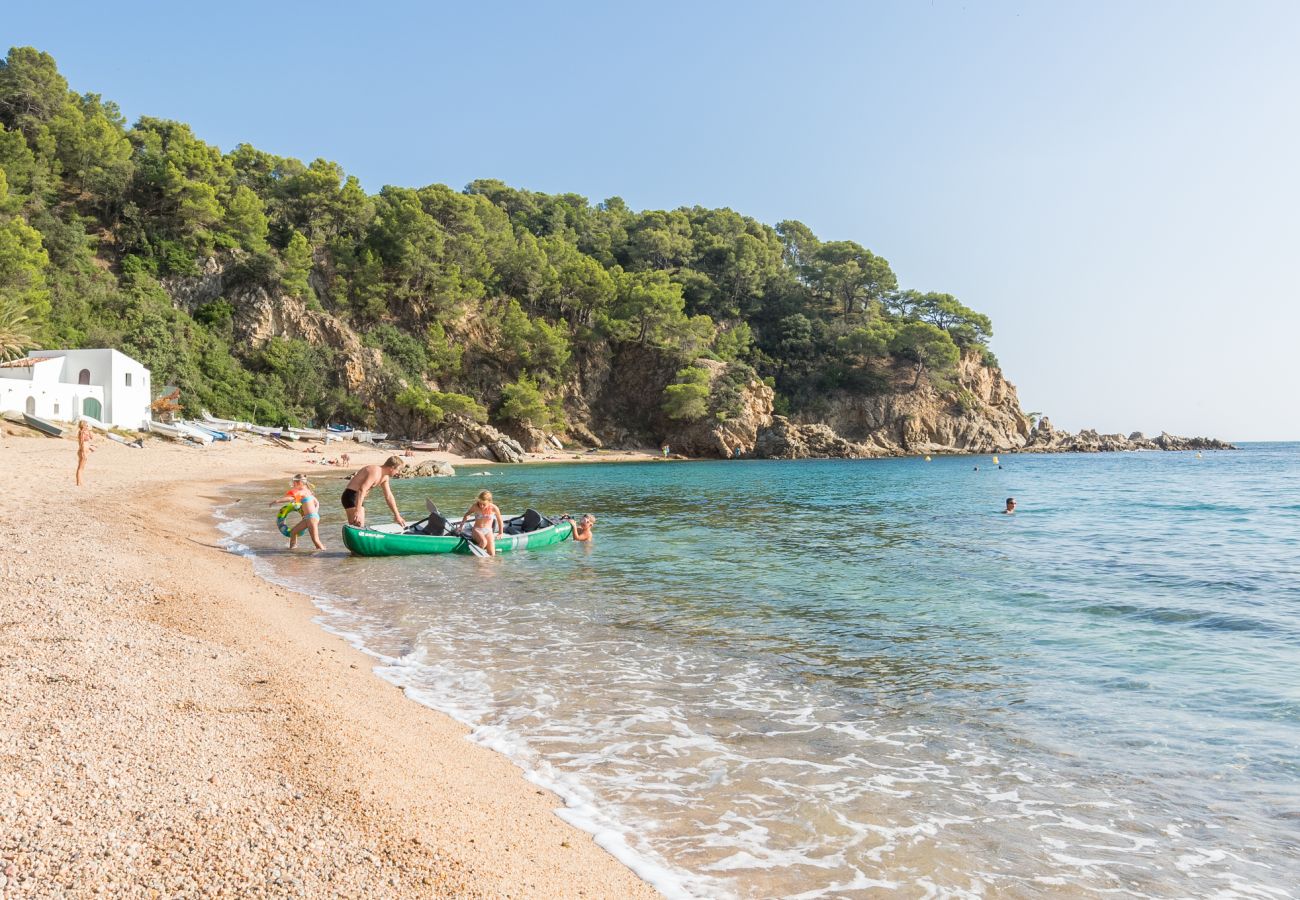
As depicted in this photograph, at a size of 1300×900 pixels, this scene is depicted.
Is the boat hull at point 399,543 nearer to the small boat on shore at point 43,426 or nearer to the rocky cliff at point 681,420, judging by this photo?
the small boat on shore at point 43,426

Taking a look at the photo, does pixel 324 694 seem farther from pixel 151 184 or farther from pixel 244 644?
pixel 151 184

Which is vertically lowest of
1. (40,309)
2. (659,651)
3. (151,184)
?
(659,651)

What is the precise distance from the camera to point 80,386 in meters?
39.4

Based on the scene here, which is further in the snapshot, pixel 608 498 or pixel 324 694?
pixel 608 498

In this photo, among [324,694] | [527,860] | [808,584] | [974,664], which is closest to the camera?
[527,860]

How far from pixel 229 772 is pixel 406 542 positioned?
11050mm

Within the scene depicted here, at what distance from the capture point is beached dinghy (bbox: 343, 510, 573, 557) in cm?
1427

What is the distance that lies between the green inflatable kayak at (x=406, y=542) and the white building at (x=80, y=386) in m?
31.8

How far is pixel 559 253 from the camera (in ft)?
259

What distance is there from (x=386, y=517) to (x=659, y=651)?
52.7ft

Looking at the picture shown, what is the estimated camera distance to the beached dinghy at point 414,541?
14273 millimetres

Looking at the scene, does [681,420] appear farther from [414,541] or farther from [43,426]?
[414,541]

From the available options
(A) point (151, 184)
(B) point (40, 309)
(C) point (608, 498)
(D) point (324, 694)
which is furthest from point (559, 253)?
(D) point (324, 694)

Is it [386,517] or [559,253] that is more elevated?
[559,253]
